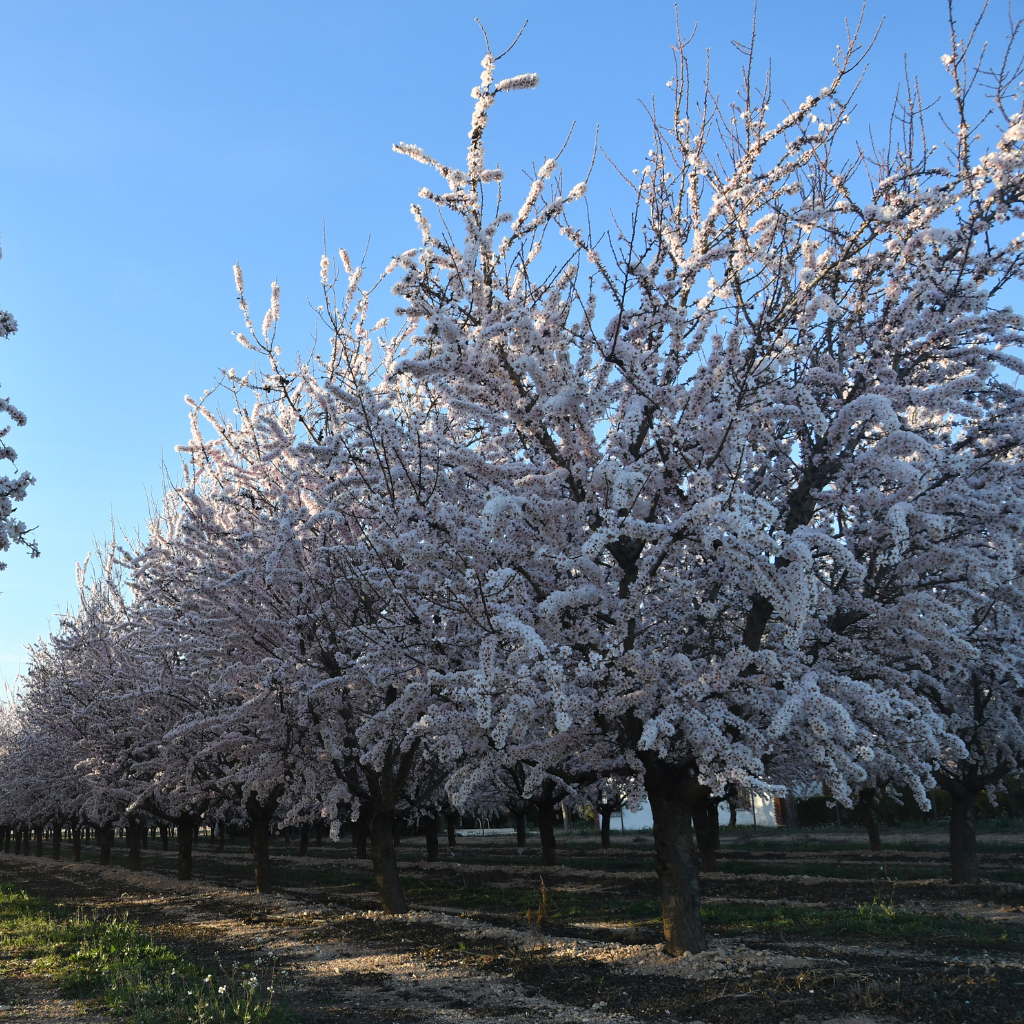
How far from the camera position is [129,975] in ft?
28.6

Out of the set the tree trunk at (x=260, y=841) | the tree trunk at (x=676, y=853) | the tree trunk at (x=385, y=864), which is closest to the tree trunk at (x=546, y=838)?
the tree trunk at (x=260, y=841)

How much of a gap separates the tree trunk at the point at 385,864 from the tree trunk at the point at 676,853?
573cm

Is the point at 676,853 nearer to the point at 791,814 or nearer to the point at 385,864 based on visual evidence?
the point at 385,864

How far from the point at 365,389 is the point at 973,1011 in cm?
776

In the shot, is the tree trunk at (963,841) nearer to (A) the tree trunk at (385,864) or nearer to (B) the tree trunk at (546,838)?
(A) the tree trunk at (385,864)

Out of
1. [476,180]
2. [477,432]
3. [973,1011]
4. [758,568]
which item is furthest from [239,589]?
[973,1011]

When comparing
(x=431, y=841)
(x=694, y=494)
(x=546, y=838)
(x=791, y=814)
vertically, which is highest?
(x=694, y=494)

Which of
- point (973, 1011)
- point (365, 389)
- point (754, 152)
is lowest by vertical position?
point (973, 1011)

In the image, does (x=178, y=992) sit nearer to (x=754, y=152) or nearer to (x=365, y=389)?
(x=365, y=389)

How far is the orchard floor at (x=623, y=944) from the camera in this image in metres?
6.99

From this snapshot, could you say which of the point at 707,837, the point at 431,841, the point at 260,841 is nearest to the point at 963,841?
the point at 707,837

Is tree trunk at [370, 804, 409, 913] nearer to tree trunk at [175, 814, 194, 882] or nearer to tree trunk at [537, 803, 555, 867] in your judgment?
tree trunk at [537, 803, 555, 867]

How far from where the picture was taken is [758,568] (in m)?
6.43

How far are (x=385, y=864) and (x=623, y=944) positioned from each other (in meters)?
4.92
